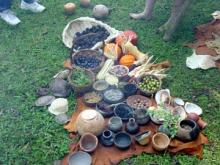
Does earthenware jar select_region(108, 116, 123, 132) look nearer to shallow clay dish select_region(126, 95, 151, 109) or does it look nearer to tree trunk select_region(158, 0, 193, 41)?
shallow clay dish select_region(126, 95, 151, 109)

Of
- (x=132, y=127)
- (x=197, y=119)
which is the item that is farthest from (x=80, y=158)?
(x=197, y=119)

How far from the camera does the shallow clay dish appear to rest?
557 centimetres

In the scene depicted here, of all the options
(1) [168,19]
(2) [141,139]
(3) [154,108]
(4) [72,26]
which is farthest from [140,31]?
(2) [141,139]

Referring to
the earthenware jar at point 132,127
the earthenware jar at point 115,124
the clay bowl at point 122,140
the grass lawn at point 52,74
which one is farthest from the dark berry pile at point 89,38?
the clay bowl at point 122,140

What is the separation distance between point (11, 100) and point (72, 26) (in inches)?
77.8

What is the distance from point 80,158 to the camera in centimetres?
489

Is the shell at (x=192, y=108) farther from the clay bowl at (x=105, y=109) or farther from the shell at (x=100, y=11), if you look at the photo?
the shell at (x=100, y=11)

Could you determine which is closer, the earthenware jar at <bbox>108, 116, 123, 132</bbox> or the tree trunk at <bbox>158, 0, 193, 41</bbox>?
the earthenware jar at <bbox>108, 116, 123, 132</bbox>

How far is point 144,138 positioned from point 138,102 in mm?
775

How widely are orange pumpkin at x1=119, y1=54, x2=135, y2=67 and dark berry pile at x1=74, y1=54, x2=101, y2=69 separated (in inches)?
16.1

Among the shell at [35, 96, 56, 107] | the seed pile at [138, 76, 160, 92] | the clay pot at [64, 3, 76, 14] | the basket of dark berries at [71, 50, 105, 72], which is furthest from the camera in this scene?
the clay pot at [64, 3, 76, 14]

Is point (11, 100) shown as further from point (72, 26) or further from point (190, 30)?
point (190, 30)

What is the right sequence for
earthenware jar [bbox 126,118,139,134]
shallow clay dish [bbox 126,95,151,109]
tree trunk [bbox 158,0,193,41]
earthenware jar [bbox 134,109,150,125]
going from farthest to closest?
tree trunk [bbox 158,0,193,41] → shallow clay dish [bbox 126,95,151,109] → earthenware jar [bbox 134,109,150,125] → earthenware jar [bbox 126,118,139,134]

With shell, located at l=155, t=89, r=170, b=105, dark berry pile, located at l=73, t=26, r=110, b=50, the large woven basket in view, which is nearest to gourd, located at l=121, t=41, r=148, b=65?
the large woven basket
